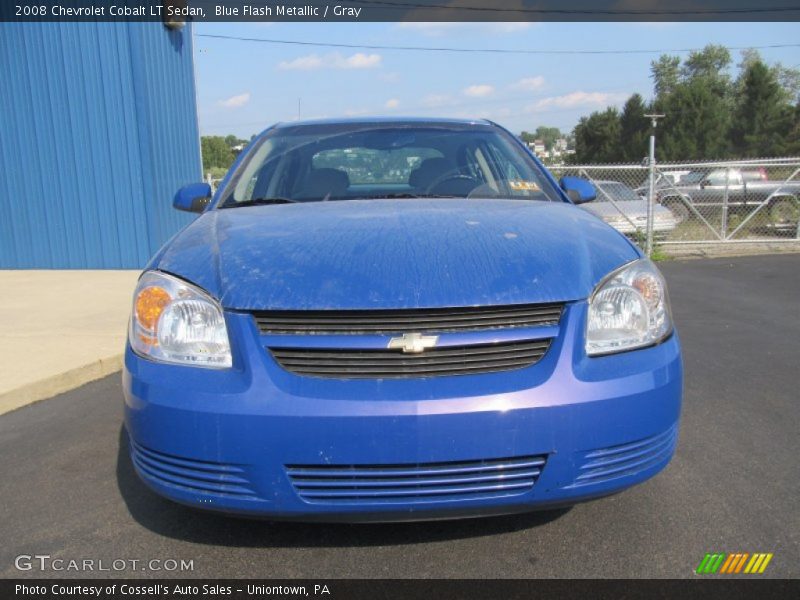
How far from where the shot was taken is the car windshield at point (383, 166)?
3133mm

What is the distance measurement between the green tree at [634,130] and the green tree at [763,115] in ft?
23.6

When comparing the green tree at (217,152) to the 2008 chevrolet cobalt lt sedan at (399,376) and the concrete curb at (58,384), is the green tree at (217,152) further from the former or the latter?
the 2008 chevrolet cobalt lt sedan at (399,376)

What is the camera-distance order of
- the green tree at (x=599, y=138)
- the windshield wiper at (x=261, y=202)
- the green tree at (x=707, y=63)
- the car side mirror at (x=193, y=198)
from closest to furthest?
1. the windshield wiper at (x=261, y=202)
2. the car side mirror at (x=193, y=198)
3. the green tree at (x=599, y=138)
4. the green tree at (x=707, y=63)

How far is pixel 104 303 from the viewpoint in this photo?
667 centimetres

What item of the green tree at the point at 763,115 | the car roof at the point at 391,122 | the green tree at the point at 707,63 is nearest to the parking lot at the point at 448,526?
the car roof at the point at 391,122

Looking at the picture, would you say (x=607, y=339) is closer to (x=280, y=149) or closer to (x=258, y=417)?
(x=258, y=417)

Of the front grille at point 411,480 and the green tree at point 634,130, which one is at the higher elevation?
the front grille at point 411,480

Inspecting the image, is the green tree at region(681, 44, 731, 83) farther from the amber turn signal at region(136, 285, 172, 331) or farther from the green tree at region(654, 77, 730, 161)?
the amber turn signal at region(136, 285, 172, 331)

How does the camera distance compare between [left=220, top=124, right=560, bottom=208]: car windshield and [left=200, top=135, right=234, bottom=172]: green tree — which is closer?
[left=220, top=124, right=560, bottom=208]: car windshield

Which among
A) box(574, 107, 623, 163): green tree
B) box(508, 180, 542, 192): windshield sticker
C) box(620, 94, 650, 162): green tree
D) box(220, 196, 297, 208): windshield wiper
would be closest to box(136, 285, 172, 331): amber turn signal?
box(220, 196, 297, 208): windshield wiper

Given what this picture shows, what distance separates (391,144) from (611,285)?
1769 millimetres

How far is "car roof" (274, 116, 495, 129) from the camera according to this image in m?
3.68

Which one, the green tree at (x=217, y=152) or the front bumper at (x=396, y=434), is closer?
the front bumper at (x=396, y=434)

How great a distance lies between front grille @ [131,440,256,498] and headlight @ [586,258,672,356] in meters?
1.10
